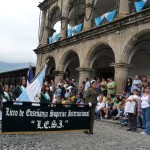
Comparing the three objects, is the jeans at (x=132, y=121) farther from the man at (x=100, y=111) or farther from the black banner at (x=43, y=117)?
the man at (x=100, y=111)

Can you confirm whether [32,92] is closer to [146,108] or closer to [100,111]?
[146,108]

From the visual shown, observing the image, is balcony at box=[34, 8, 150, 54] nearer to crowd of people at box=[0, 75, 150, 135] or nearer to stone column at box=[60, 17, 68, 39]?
stone column at box=[60, 17, 68, 39]

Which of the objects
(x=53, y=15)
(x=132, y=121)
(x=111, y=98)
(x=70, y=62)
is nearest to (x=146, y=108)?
(x=132, y=121)

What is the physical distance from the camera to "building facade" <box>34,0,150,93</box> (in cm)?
1725

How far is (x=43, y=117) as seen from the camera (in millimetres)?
8648

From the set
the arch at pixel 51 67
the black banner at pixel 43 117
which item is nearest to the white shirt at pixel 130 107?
the black banner at pixel 43 117

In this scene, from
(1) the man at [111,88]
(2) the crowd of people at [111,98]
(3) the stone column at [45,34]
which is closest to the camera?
(2) the crowd of people at [111,98]

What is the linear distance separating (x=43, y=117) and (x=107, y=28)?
36.9 ft

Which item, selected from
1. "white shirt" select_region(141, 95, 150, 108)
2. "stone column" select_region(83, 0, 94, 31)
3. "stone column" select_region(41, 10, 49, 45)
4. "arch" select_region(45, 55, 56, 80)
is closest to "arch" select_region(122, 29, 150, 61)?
"stone column" select_region(83, 0, 94, 31)

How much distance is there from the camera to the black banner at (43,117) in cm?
802

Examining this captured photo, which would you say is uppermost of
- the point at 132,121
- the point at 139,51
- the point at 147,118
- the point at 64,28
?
the point at 64,28

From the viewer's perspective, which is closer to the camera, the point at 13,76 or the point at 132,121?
the point at 132,121

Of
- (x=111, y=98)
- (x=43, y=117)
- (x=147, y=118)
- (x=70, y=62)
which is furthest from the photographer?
(x=70, y=62)

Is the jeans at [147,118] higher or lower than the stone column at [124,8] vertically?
lower
